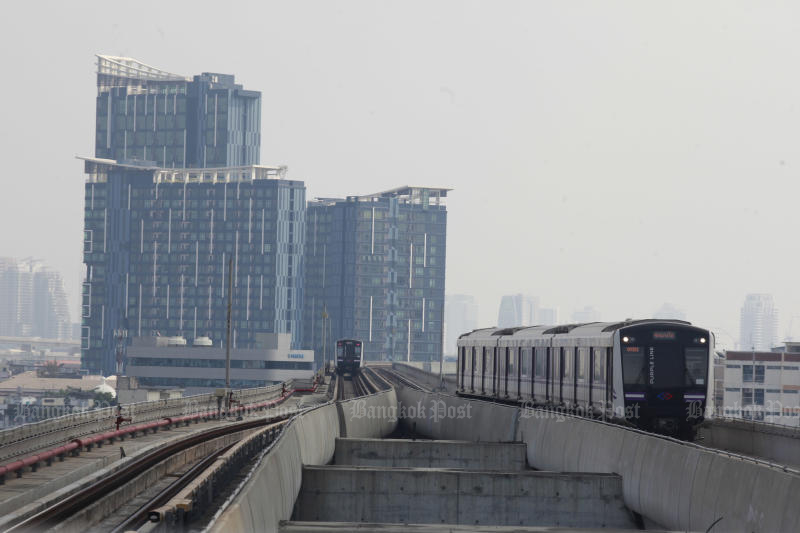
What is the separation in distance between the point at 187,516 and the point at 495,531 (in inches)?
197

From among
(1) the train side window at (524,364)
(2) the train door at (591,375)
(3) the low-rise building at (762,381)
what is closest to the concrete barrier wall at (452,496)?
(2) the train door at (591,375)

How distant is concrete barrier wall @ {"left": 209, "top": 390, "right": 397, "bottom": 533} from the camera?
1556 cm

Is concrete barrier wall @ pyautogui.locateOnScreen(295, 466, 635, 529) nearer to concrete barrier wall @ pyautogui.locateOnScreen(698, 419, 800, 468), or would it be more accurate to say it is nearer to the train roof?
concrete barrier wall @ pyautogui.locateOnScreen(698, 419, 800, 468)

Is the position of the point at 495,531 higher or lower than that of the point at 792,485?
lower

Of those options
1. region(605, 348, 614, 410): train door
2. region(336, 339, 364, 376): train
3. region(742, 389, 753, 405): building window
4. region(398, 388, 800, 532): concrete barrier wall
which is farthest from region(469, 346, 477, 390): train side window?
region(742, 389, 753, 405): building window

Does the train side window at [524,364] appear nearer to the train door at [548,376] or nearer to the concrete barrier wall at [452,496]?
the train door at [548,376]

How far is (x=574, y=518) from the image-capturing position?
88.9 ft

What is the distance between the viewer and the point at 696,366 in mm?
35719

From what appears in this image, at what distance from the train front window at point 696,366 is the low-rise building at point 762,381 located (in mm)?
122444

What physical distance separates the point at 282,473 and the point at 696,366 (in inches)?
691

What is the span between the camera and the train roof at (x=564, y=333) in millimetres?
35906

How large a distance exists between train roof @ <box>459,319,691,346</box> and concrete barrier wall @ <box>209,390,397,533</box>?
8308 millimetres

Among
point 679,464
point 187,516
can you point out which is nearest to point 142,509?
point 187,516

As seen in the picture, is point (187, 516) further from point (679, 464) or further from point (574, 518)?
point (574, 518)
